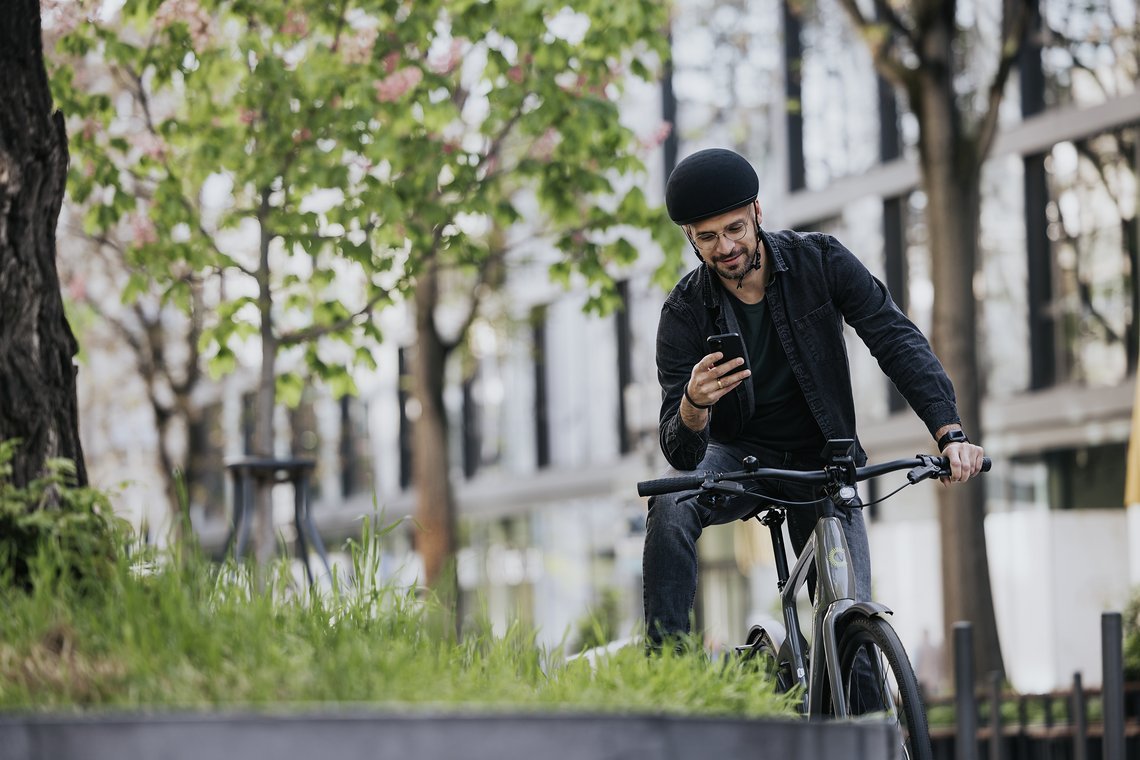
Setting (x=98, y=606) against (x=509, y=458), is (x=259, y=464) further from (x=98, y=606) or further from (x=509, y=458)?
(x=509, y=458)

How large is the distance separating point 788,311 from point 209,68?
20.5ft

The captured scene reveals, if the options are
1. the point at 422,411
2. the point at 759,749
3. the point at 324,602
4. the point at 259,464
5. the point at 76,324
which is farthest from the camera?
the point at 422,411

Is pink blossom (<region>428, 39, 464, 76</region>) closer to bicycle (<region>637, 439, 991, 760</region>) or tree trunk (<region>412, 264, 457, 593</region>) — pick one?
tree trunk (<region>412, 264, 457, 593</region>)

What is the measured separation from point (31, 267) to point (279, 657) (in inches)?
81.6

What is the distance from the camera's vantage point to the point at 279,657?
10.7 feet

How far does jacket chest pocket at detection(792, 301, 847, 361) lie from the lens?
15.9 ft

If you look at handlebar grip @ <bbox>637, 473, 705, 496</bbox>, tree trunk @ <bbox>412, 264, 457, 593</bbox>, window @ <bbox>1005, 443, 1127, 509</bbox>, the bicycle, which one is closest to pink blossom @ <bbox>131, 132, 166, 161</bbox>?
the bicycle

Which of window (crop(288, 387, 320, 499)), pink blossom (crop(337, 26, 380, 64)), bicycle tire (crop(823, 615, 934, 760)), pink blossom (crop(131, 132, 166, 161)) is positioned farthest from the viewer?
window (crop(288, 387, 320, 499))

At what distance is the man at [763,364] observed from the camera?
184 inches

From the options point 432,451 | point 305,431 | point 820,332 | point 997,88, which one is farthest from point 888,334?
point 305,431

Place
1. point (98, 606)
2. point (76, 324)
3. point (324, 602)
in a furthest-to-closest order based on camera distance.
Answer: point (76, 324) → point (324, 602) → point (98, 606)

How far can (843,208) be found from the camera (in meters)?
23.7

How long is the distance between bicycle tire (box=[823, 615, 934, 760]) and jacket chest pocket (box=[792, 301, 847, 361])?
0.81 m

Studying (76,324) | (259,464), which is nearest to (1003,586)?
(76,324)
